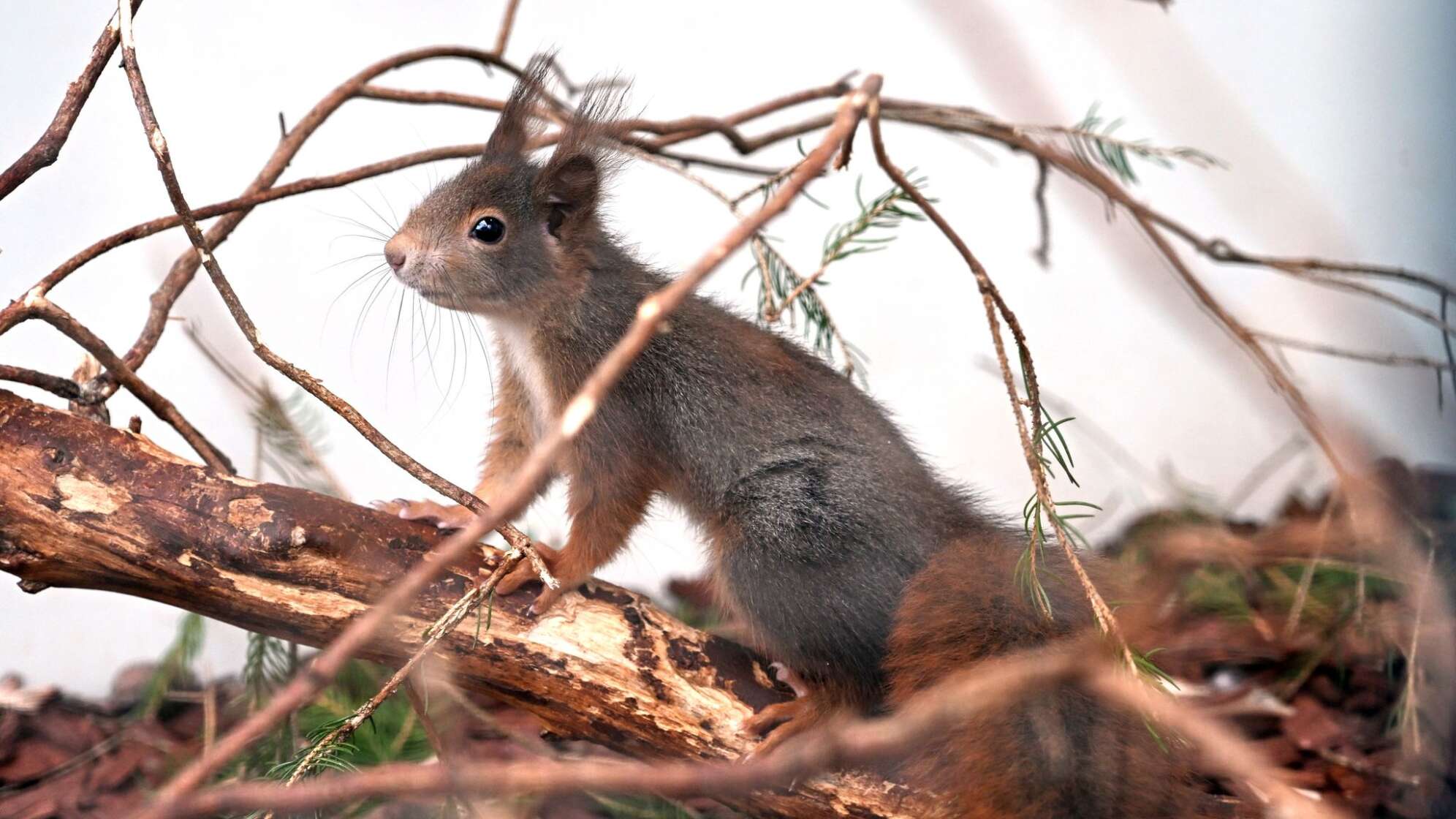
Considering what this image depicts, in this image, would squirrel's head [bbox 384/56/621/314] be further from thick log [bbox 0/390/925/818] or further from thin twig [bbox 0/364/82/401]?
thin twig [bbox 0/364/82/401]

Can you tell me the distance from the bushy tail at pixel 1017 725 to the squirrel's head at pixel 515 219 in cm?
91

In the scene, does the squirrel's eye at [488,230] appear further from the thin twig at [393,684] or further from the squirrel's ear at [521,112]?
the thin twig at [393,684]

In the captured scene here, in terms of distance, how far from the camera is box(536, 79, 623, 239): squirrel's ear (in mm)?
1976

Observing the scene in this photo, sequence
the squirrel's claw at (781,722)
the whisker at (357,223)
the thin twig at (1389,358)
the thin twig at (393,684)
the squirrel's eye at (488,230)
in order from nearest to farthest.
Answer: the thin twig at (1389,358)
the thin twig at (393,684)
the squirrel's claw at (781,722)
the squirrel's eye at (488,230)
the whisker at (357,223)

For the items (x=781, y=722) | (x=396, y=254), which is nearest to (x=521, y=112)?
(x=396, y=254)

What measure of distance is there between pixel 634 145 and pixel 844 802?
4.16 feet

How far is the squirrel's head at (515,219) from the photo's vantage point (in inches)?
77.9

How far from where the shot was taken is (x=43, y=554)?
1.73 metres

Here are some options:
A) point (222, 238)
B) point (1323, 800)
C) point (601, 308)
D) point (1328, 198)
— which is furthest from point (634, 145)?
point (1328, 198)

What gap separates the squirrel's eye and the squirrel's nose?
0.13 metres

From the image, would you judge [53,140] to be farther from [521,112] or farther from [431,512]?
[431,512]

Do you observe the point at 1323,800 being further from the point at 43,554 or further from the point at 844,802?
the point at 43,554

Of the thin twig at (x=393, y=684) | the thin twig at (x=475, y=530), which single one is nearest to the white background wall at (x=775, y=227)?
the thin twig at (x=393, y=684)

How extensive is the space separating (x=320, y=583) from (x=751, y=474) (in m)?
0.74
